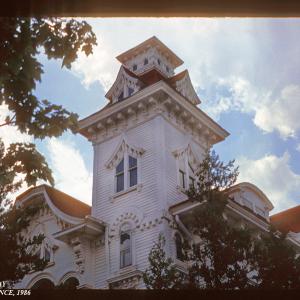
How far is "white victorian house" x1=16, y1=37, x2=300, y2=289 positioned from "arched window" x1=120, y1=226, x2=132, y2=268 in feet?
0.15

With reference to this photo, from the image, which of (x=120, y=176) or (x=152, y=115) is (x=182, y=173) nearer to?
(x=120, y=176)

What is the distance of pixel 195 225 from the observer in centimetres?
1564

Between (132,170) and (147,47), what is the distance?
11.6 metres

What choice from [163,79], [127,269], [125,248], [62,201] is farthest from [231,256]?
[163,79]

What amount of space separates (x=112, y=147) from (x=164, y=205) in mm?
5546

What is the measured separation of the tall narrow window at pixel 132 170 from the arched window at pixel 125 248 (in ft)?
8.02

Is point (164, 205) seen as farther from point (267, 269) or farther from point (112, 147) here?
point (267, 269)

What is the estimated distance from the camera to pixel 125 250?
22.1 meters

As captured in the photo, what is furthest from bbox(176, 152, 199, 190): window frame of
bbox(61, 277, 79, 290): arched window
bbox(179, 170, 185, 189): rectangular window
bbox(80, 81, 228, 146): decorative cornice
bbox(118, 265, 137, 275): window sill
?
bbox(61, 277, 79, 290): arched window

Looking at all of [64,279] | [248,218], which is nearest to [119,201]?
[64,279]

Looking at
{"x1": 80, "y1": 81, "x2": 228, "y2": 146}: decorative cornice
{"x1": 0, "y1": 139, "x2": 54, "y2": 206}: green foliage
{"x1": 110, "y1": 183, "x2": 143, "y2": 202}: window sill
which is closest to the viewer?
{"x1": 0, "y1": 139, "x2": 54, "y2": 206}: green foliage

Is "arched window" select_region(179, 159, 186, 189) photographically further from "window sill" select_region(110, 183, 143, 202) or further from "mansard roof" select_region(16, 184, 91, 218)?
"mansard roof" select_region(16, 184, 91, 218)

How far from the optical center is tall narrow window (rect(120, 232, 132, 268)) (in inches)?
853

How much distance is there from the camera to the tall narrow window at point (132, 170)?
23.8 metres
